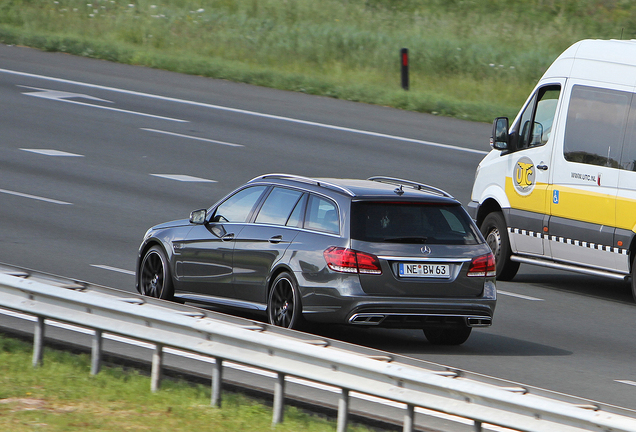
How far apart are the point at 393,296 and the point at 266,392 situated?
2462mm

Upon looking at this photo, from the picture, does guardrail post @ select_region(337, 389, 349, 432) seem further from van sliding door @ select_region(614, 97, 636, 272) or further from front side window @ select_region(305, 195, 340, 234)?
van sliding door @ select_region(614, 97, 636, 272)

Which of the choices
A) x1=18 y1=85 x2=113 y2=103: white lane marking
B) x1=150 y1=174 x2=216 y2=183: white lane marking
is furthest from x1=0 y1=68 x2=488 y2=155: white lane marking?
x1=150 y1=174 x2=216 y2=183: white lane marking

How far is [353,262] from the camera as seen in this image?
9.73 metres

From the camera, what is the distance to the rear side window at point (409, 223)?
9.94m

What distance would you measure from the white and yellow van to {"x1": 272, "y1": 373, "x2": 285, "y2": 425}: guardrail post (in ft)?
22.1

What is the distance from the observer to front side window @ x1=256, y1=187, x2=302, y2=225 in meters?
10.6

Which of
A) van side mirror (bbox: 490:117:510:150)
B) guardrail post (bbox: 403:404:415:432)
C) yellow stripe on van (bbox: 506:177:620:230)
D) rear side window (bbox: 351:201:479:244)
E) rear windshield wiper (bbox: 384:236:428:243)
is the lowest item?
guardrail post (bbox: 403:404:415:432)

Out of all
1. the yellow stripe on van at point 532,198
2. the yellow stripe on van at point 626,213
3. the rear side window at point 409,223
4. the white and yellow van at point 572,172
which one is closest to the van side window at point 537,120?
the white and yellow van at point 572,172

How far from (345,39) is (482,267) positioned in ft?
75.9

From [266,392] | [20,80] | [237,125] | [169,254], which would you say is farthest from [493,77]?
[266,392]

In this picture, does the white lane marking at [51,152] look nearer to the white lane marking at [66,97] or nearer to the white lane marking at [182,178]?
the white lane marking at [182,178]

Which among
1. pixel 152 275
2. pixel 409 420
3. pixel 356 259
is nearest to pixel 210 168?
pixel 152 275

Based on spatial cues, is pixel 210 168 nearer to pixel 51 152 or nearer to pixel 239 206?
pixel 51 152

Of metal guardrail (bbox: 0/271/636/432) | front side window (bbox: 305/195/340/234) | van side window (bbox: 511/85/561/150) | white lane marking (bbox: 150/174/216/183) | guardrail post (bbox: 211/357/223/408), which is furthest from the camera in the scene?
white lane marking (bbox: 150/174/216/183)
